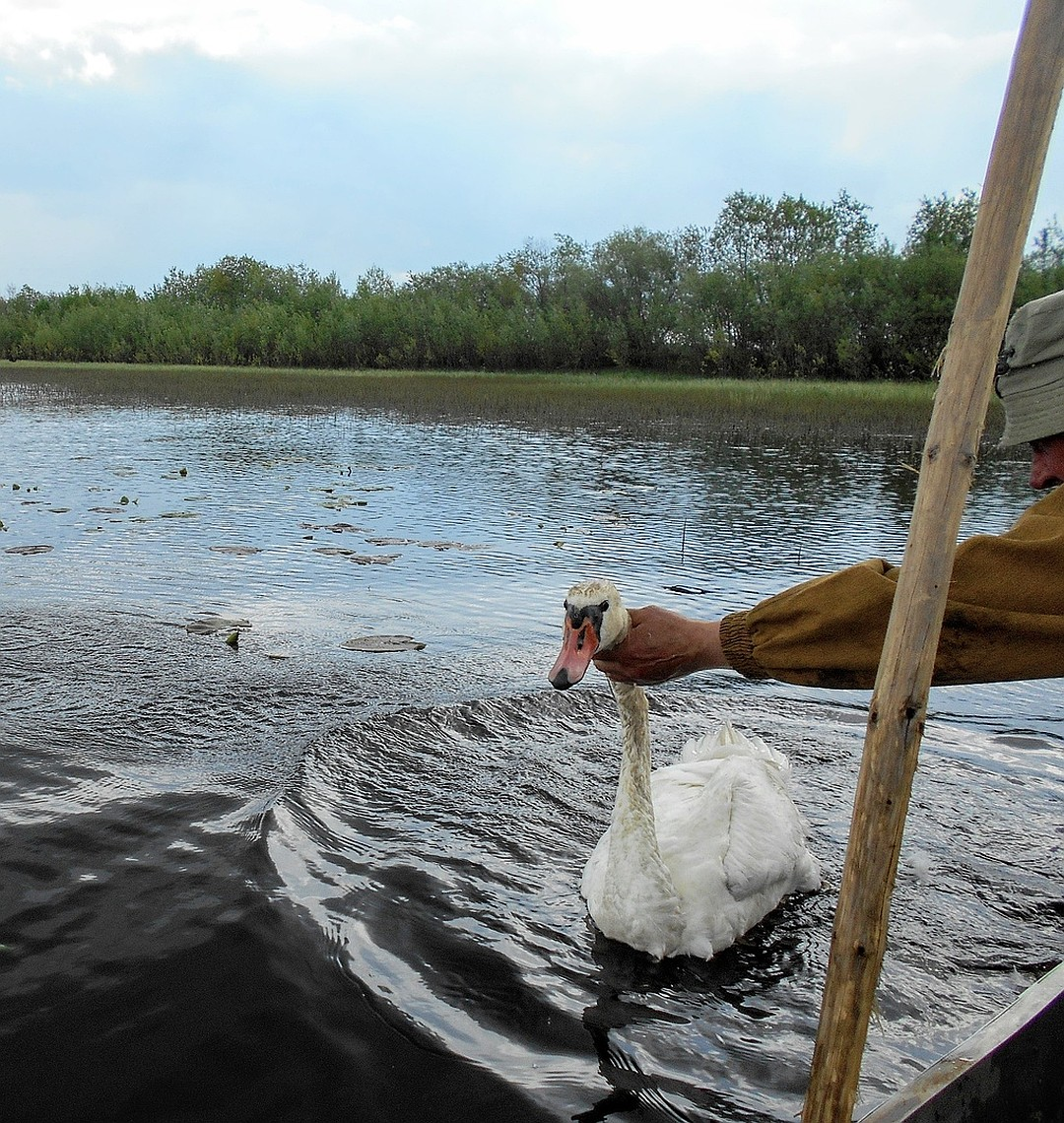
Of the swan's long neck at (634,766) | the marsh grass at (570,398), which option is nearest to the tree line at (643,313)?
the marsh grass at (570,398)

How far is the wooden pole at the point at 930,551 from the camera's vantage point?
1.97 metres

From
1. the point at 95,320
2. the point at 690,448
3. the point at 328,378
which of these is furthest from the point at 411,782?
the point at 95,320

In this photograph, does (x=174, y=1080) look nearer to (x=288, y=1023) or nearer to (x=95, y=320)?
(x=288, y=1023)

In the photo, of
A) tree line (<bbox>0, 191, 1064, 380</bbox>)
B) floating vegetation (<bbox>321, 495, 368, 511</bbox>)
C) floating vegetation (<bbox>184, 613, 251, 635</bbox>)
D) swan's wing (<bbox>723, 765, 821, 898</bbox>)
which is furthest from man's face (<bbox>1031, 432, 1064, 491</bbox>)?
tree line (<bbox>0, 191, 1064, 380</bbox>)

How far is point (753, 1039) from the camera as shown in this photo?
3473 mm

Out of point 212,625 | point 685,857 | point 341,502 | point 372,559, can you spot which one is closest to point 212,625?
point 212,625

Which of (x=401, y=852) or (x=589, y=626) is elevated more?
(x=589, y=626)

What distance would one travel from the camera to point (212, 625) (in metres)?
7.21

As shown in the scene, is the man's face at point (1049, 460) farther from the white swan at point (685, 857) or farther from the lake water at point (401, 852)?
the lake water at point (401, 852)

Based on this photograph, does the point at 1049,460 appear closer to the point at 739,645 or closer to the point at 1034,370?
the point at 1034,370

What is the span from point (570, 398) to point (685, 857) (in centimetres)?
2630

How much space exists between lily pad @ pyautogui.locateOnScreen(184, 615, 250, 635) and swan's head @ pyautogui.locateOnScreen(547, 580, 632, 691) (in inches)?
168

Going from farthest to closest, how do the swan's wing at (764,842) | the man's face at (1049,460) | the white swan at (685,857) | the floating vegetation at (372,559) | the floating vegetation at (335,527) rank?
1. the floating vegetation at (335,527)
2. the floating vegetation at (372,559)
3. the swan's wing at (764,842)
4. the white swan at (685,857)
5. the man's face at (1049,460)

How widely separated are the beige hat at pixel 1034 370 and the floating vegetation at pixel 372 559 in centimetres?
734
